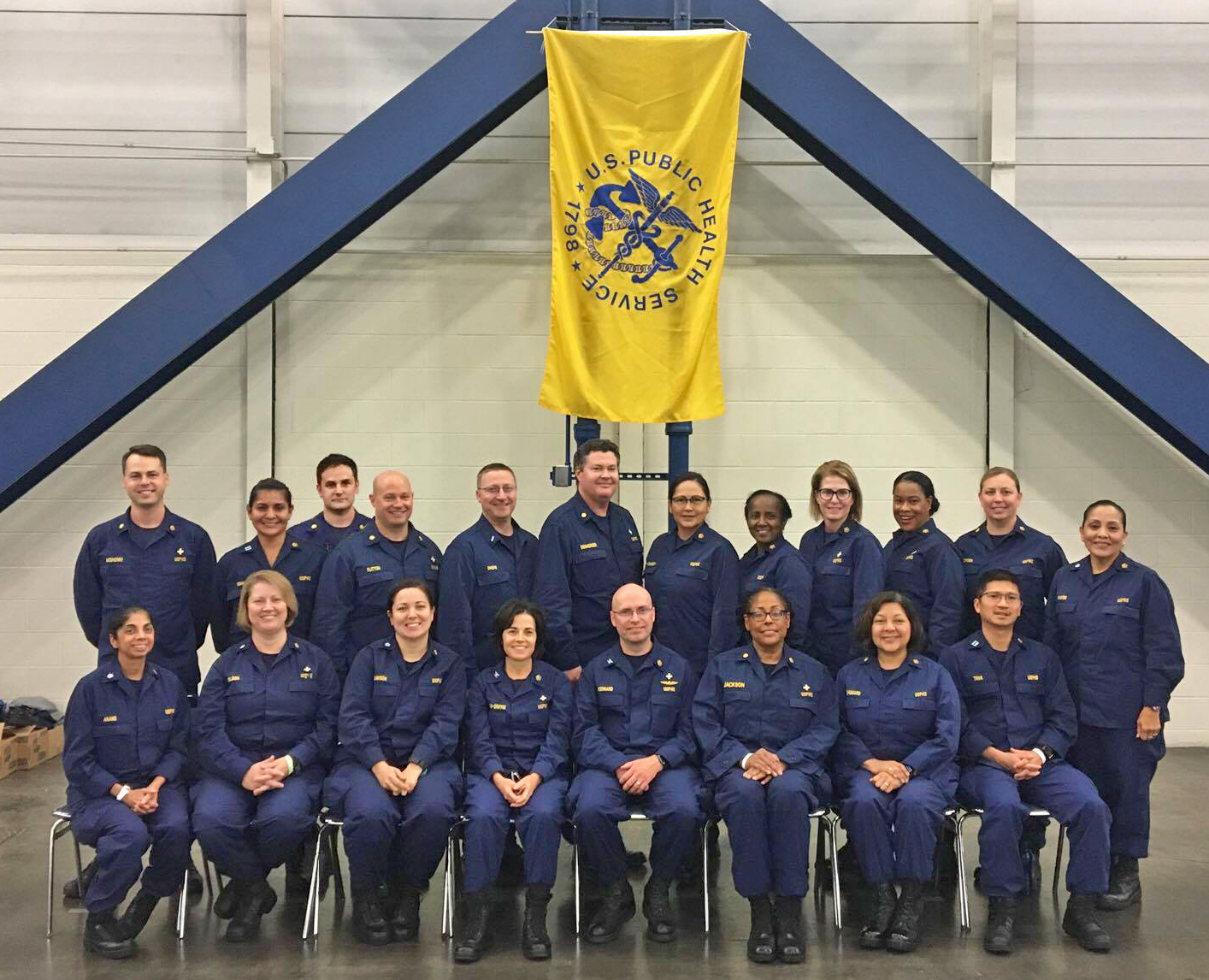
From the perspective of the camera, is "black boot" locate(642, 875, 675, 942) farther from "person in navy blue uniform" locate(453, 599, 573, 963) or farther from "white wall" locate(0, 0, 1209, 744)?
"white wall" locate(0, 0, 1209, 744)

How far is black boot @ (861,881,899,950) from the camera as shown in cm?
404

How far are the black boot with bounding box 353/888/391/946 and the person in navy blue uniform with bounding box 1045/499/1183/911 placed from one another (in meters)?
2.53

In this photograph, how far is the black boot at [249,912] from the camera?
4.10 metres

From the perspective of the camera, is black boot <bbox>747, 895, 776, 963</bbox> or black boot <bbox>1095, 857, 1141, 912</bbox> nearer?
black boot <bbox>747, 895, 776, 963</bbox>

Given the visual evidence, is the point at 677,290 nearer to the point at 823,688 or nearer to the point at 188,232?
the point at 823,688

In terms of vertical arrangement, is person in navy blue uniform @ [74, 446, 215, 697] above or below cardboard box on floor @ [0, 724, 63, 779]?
above

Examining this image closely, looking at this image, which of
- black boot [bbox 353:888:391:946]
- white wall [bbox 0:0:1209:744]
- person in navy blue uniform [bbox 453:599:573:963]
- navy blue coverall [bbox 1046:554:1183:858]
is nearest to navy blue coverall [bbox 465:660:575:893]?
person in navy blue uniform [bbox 453:599:573:963]

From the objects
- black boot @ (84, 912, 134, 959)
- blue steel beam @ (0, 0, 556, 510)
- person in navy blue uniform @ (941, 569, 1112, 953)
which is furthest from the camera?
blue steel beam @ (0, 0, 556, 510)

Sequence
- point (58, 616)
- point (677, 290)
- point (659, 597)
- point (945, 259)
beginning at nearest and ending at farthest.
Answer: point (659, 597), point (677, 290), point (945, 259), point (58, 616)

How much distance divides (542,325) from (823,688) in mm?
3460

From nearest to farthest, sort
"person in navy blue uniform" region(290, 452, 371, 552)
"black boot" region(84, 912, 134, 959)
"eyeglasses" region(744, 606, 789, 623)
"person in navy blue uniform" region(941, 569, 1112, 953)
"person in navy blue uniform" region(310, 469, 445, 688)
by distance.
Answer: "black boot" region(84, 912, 134, 959) → "person in navy blue uniform" region(941, 569, 1112, 953) → "eyeglasses" region(744, 606, 789, 623) → "person in navy blue uniform" region(310, 469, 445, 688) → "person in navy blue uniform" region(290, 452, 371, 552)

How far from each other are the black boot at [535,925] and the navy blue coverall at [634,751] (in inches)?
8.1

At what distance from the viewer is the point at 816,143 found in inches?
247

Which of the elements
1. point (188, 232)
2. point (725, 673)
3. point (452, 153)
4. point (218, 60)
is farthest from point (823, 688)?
point (218, 60)
